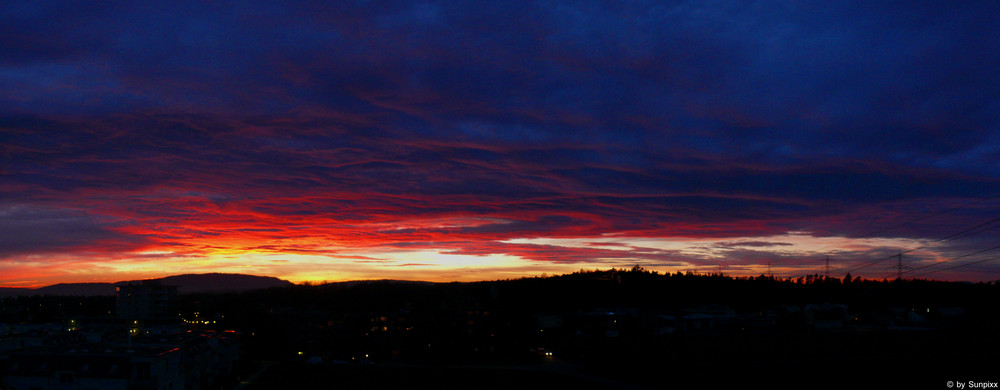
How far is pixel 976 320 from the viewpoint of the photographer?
57000 millimetres

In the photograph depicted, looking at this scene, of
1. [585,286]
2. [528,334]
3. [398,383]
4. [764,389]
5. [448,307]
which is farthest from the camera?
[585,286]

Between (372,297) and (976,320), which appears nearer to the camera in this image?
(976,320)

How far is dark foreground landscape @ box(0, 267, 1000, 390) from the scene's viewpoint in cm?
3534

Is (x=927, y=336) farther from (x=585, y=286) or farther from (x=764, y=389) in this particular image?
(x=585, y=286)

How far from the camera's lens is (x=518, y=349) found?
54594 millimetres

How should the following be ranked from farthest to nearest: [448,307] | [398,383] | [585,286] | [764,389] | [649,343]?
1. [585,286]
2. [448,307]
3. [649,343]
4. [398,383]
5. [764,389]

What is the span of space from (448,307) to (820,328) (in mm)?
36650

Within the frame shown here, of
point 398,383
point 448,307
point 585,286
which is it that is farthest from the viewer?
point 585,286

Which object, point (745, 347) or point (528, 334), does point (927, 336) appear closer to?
point (745, 347)

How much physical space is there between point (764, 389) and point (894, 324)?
1207 inches

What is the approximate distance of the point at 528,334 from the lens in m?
56.9

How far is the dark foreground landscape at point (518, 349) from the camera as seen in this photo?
35344 millimetres

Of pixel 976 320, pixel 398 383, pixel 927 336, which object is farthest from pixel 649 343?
pixel 976 320

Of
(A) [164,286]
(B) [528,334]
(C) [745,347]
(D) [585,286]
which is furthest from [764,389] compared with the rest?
(A) [164,286]
